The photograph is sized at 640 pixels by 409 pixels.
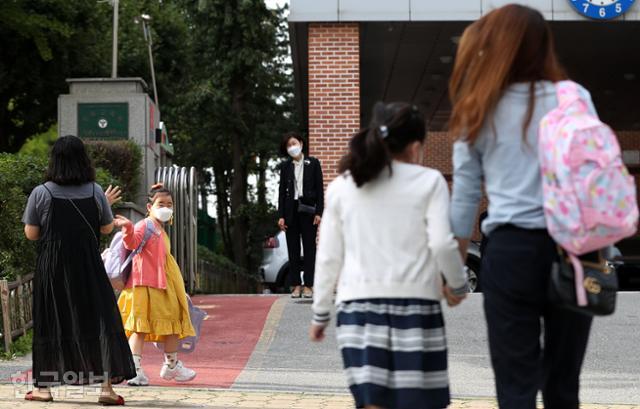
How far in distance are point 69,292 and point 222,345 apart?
3450 millimetres

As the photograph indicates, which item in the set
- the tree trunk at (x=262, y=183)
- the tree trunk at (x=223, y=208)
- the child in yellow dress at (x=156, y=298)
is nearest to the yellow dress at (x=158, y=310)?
the child in yellow dress at (x=156, y=298)

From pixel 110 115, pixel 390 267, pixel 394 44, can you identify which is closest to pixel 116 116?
pixel 110 115

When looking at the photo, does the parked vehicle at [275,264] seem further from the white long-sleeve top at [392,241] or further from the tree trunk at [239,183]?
the tree trunk at [239,183]

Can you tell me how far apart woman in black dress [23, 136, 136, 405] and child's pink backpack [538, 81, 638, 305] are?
3933mm

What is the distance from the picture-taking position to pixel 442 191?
4.54m

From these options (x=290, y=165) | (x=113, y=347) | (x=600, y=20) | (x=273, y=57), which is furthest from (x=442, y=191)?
(x=273, y=57)

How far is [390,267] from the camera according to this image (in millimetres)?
4535

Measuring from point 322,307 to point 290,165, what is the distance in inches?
334

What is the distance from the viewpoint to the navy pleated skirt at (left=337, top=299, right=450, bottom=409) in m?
4.45

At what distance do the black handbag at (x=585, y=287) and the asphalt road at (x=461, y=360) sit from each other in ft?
13.6

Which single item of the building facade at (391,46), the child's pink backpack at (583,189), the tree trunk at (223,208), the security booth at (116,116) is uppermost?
the building facade at (391,46)

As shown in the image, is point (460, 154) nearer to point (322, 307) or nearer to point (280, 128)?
point (322, 307)

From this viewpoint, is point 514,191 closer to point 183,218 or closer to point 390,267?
point 390,267

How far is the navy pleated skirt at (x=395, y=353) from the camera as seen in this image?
4453mm
